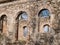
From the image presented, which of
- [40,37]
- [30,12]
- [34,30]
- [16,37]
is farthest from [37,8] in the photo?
[40,37]

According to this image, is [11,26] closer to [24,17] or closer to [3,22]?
[3,22]

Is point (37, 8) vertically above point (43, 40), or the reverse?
point (37, 8)

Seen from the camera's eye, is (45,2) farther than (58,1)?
Yes

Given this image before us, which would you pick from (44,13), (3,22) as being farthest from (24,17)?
(44,13)

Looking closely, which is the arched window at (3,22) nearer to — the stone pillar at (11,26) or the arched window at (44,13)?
the stone pillar at (11,26)

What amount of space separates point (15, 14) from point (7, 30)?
1546mm

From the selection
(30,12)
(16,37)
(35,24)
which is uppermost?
(30,12)

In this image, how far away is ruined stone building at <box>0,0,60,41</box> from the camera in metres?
15.1

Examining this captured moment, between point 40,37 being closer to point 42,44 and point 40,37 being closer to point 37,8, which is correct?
point 42,44

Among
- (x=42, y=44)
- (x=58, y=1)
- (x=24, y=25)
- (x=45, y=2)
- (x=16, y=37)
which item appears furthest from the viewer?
(x=24, y=25)

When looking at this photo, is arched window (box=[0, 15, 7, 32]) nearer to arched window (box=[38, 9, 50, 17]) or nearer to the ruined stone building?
the ruined stone building

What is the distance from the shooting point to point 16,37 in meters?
16.4

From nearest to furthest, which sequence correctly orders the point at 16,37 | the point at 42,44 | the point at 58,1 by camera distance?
the point at 42,44 < the point at 58,1 < the point at 16,37

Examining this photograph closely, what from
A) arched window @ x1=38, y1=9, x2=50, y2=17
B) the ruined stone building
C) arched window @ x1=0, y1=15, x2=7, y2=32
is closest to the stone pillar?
the ruined stone building
